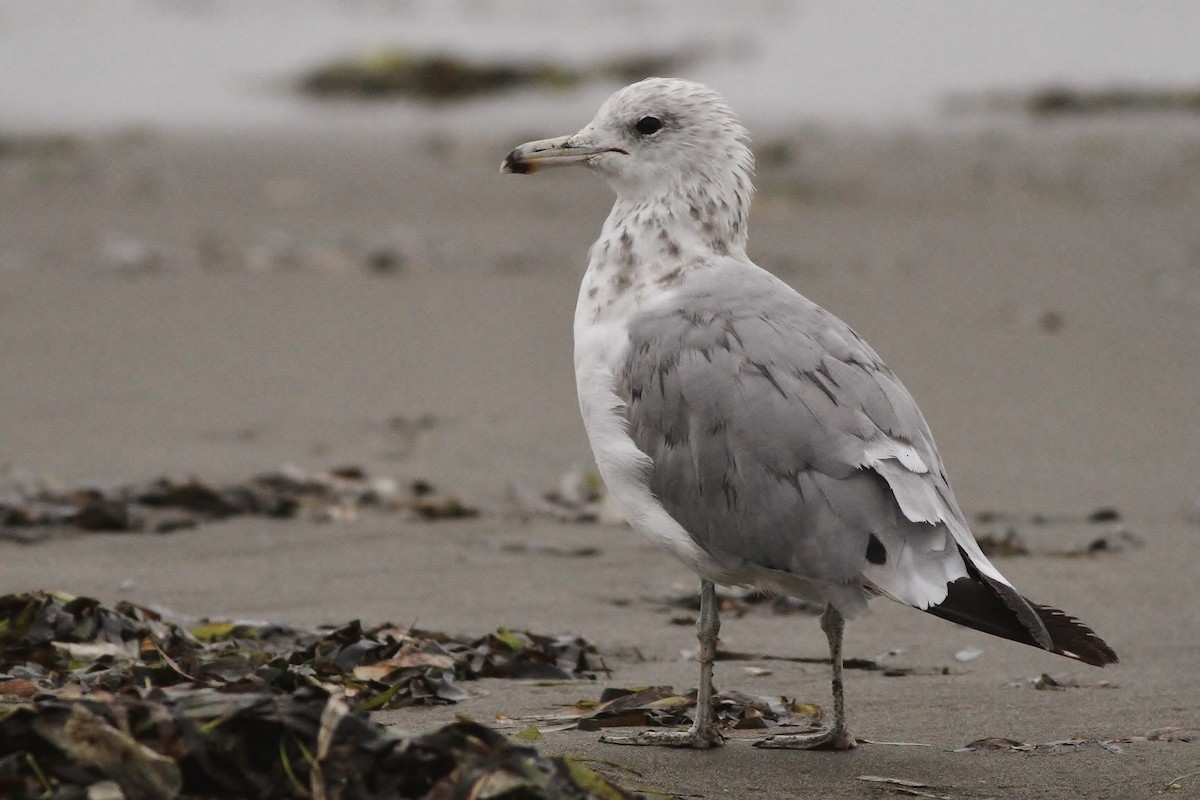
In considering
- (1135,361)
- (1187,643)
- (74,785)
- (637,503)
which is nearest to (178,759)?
(74,785)

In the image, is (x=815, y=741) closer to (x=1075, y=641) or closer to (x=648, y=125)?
(x=1075, y=641)

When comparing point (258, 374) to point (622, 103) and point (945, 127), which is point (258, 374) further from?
point (945, 127)

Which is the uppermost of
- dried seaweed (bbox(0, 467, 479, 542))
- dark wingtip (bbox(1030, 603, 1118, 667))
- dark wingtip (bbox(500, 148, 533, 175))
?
dark wingtip (bbox(500, 148, 533, 175))

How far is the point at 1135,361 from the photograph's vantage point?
30.5 ft

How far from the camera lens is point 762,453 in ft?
12.9

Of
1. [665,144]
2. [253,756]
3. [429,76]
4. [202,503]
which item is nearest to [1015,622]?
[253,756]

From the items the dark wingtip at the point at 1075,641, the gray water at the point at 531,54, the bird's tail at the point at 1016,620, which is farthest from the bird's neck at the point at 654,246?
the gray water at the point at 531,54

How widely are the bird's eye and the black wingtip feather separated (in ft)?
5.63

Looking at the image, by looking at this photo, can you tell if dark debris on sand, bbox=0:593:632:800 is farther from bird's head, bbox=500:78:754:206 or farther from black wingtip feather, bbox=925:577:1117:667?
bird's head, bbox=500:78:754:206

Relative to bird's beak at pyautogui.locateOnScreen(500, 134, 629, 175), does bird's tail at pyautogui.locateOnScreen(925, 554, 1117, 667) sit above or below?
below

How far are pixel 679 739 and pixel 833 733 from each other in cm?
35

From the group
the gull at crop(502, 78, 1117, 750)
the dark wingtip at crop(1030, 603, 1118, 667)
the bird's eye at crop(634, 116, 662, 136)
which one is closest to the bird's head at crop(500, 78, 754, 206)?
the bird's eye at crop(634, 116, 662, 136)

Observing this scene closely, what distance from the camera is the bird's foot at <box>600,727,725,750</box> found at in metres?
3.96

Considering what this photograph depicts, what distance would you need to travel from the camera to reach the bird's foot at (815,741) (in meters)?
3.95
